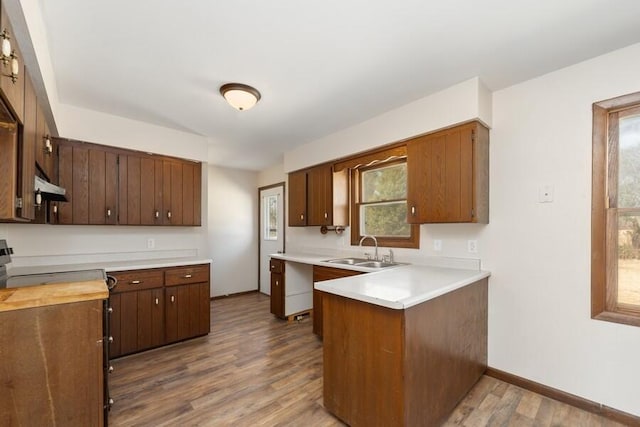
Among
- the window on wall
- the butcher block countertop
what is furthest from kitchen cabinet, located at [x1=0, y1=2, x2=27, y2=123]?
the window on wall

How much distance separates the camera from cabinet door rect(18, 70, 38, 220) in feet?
4.82

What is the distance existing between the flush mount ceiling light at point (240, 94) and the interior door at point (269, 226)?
8.56 ft

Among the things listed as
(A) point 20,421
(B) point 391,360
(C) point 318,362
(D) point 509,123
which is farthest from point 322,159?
(A) point 20,421

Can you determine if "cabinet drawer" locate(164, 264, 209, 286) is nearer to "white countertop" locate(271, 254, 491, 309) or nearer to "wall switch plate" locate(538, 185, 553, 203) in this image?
"white countertop" locate(271, 254, 491, 309)

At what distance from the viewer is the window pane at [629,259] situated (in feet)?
6.13

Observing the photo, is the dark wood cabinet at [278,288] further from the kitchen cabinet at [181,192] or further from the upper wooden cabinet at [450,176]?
the upper wooden cabinet at [450,176]

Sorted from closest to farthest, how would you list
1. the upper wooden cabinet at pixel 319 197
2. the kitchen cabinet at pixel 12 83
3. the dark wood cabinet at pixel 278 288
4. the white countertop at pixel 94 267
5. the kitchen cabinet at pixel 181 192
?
the kitchen cabinet at pixel 12 83 < the white countertop at pixel 94 267 < the kitchen cabinet at pixel 181 192 < the upper wooden cabinet at pixel 319 197 < the dark wood cabinet at pixel 278 288

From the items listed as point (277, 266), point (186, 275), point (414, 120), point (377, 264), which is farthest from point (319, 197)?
point (186, 275)

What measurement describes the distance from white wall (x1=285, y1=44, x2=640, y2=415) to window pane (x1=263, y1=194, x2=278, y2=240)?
3.25 m

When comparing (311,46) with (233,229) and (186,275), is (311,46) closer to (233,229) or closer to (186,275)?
(186,275)

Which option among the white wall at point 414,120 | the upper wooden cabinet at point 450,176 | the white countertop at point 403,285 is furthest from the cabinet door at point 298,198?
the white countertop at point 403,285

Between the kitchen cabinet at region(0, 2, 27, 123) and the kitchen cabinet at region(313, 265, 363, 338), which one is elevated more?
the kitchen cabinet at region(0, 2, 27, 123)

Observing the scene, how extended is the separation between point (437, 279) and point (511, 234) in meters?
0.83

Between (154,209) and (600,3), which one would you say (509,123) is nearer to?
(600,3)
